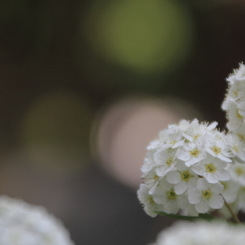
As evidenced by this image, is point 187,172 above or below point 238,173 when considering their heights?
below

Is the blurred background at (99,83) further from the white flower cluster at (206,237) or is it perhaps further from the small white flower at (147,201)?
the white flower cluster at (206,237)

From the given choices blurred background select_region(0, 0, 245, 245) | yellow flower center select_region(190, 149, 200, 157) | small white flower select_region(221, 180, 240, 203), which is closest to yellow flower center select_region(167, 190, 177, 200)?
yellow flower center select_region(190, 149, 200, 157)

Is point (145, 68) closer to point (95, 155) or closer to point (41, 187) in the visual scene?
point (95, 155)

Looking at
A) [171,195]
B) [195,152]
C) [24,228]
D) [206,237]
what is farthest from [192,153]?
[24,228]

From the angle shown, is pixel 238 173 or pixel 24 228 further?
pixel 238 173

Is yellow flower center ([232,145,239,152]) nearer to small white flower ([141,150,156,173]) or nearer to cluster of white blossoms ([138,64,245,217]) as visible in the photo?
cluster of white blossoms ([138,64,245,217])

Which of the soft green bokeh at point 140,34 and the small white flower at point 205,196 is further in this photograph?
the soft green bokeh at point 140,34

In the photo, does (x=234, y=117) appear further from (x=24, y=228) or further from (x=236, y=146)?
(x=24, y=228)

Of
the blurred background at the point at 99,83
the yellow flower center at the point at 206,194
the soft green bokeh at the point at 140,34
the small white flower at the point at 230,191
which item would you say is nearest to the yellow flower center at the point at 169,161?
the yellow flower center at the point at 206,194
